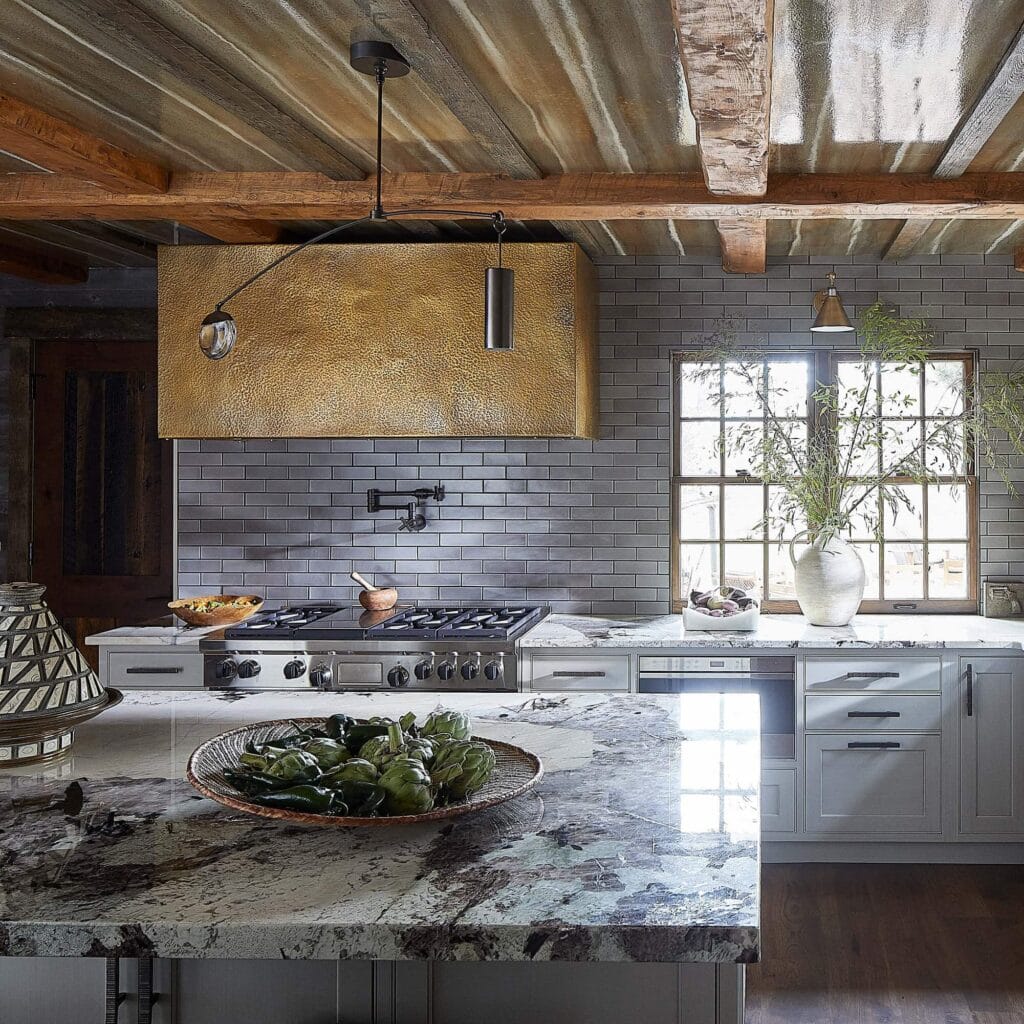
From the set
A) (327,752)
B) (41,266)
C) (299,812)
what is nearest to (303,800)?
(299,812)

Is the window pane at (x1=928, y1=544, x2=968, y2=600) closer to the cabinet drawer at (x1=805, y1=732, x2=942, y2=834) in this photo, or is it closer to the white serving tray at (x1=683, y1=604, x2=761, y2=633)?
the cabinet drawer at (x1=805, y1=732, x2=942, y2=834)

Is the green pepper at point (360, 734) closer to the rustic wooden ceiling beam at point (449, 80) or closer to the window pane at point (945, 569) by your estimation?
the rustic wooden ceiling beam at point (449, 80)

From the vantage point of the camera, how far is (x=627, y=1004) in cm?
168

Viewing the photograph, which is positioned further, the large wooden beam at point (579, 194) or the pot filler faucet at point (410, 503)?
the pot filler faucet at point (410, 503)

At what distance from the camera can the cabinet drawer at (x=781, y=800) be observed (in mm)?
4359

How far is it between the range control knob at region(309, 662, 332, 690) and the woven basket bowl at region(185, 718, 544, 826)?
194cm

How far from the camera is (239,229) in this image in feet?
14.4

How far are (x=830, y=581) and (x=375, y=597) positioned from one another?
2.00 meters

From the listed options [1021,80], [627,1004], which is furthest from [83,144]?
[627,1004]

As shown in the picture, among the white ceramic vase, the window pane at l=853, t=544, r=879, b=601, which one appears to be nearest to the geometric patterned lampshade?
the white ceramic vase

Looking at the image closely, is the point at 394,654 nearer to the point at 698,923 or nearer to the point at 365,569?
the point at 365,569

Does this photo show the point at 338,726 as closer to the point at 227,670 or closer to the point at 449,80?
the point at 449,80

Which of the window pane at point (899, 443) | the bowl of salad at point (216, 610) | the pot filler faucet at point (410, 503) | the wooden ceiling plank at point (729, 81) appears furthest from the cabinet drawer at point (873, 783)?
the bowl of salad at point (216, 610)

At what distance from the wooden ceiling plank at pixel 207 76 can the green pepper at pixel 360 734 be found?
1705 mm
